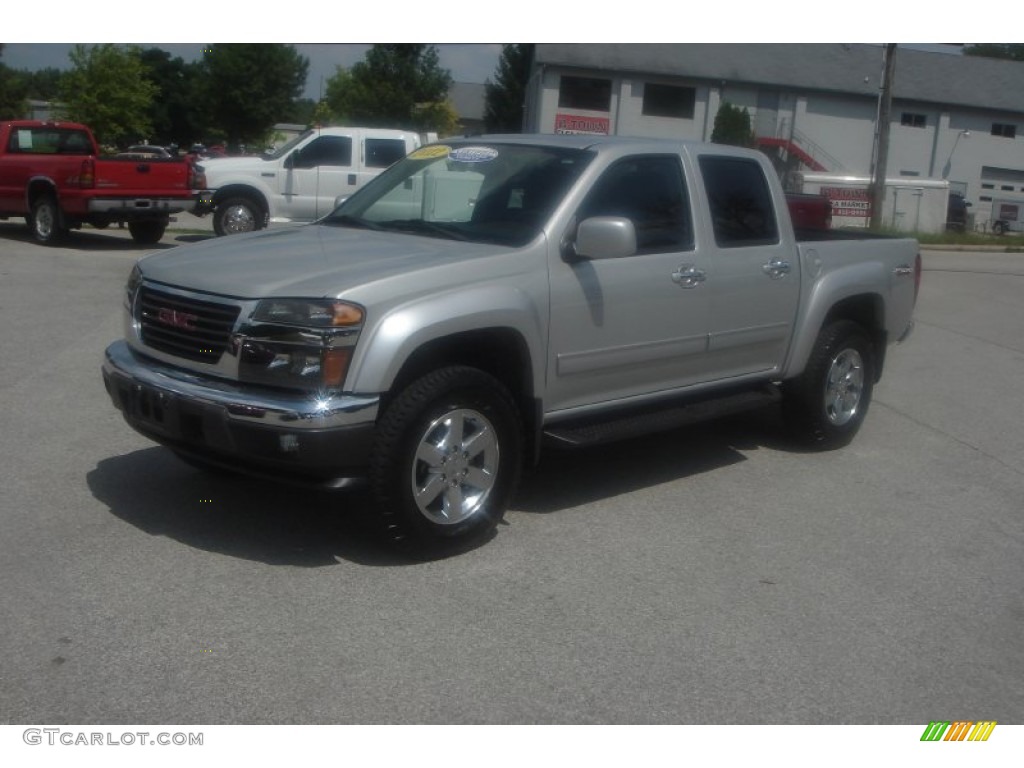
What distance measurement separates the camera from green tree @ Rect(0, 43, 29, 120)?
55219 millimetres

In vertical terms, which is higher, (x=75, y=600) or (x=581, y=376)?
(x=581, y=376)

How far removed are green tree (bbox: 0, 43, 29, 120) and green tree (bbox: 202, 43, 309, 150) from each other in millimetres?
8727

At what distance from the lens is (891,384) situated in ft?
33.9

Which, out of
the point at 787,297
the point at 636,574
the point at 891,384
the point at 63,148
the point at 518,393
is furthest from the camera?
the point at 63,148

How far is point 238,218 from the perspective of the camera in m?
19.3

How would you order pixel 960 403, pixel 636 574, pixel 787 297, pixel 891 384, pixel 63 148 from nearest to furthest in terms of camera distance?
pixel 636 574, pixel 787 297, pixel 960 403, pixel 891 384, pixel 63 148

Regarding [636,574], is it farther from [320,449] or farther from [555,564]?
[320,449]

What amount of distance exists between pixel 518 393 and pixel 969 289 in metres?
15.0

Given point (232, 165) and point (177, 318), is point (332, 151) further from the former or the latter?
point (177, 318)

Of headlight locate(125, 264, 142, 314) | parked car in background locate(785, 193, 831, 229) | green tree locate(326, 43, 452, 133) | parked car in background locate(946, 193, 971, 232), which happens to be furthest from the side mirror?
green tree locate(326, 43, 452, 133)

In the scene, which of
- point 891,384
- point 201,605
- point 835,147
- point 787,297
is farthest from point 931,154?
point 201,605

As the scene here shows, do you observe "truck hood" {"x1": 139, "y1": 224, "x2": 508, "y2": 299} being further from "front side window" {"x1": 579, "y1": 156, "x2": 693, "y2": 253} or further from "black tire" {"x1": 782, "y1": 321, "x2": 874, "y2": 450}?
"black tire" {"x1": 782, "y1": 321, "x2": 874, "y2": 450}

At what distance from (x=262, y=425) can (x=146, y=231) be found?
50.1 ft
